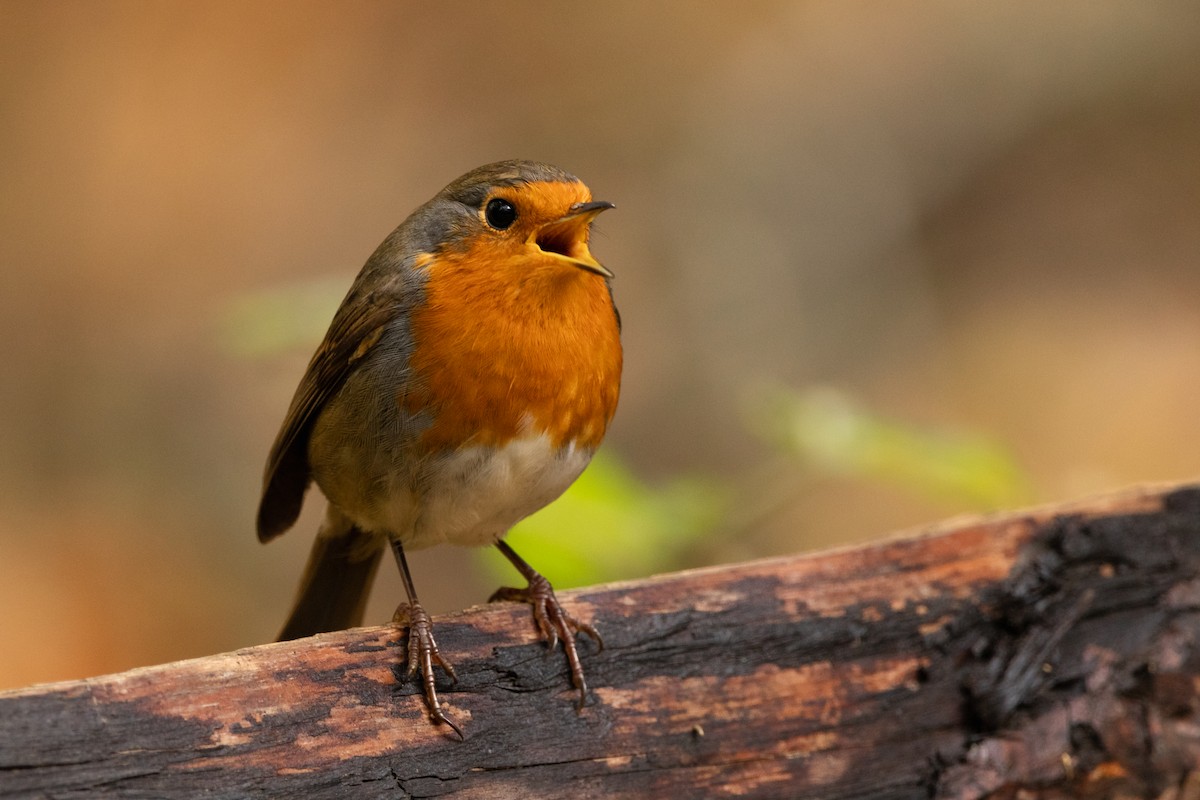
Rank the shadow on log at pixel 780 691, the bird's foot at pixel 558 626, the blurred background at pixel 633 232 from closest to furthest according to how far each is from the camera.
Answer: the shadow on log at pixel 780 691
the bird's foot at pixel 558 626
the blurred background at pixel 633 232

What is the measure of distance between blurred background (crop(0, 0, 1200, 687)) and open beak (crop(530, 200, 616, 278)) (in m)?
3.19

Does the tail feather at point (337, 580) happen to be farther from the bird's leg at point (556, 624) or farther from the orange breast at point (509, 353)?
the orange breast at point (509, 353)

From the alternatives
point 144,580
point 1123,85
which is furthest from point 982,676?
point 1123,85

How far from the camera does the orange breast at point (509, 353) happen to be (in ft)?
9.08

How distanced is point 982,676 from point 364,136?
17.0ft

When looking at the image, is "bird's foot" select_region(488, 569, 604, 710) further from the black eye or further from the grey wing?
the black eye

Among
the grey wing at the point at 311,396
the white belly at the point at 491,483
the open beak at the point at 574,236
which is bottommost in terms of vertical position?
the white belly at the point at 491,483

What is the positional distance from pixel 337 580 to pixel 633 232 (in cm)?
410

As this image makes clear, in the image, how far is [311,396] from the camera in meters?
3.20

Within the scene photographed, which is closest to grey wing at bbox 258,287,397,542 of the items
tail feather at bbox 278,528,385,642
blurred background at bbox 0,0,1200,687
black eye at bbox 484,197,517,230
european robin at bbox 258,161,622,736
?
european robin at bbox 258,161,622,736

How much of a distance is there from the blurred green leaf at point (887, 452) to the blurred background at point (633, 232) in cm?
238

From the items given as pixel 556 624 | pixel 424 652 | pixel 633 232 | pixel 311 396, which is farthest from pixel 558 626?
pixel 633 232

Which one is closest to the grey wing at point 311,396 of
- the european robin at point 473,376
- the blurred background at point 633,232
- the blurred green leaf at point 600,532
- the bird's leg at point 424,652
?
the european robin at point 473,376

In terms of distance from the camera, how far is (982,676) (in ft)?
9.68
